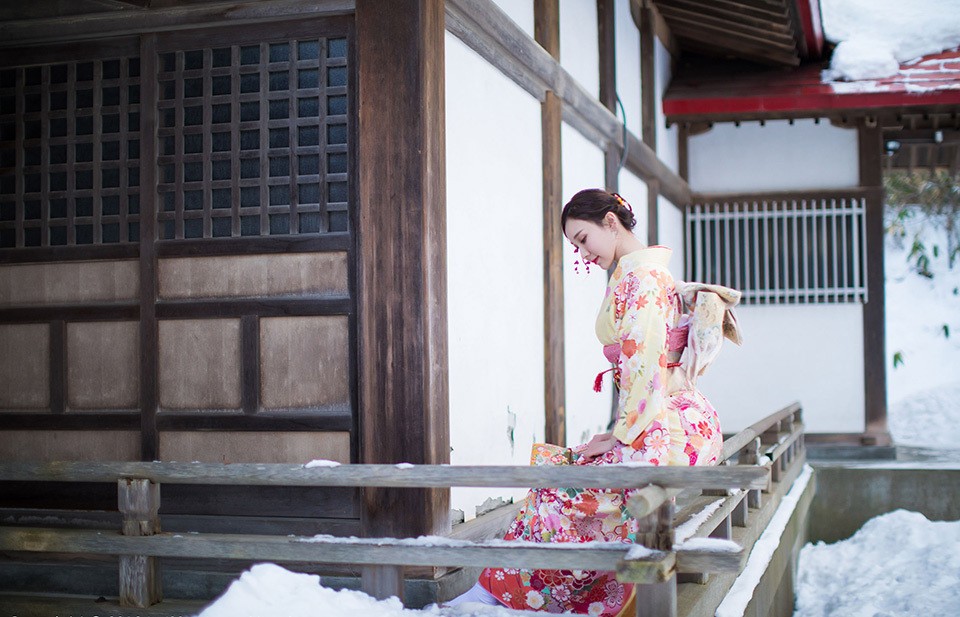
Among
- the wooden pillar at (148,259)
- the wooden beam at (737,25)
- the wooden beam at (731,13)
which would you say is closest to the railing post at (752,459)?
the wooden pillar at (148,259)

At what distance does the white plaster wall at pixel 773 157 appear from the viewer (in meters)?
11.0

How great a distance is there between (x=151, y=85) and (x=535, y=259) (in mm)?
2319

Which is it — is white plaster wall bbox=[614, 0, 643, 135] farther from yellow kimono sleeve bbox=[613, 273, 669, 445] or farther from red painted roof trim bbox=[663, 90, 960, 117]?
yellow kimono sleeve bbox=[613, 273, 669, 445]

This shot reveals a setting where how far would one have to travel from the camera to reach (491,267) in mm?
5281

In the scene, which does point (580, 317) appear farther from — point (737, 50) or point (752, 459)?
point (737, 50)

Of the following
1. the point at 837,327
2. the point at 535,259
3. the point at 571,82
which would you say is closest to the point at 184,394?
the point at 535,259

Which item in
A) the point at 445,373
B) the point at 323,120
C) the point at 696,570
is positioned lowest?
the point at 696,570

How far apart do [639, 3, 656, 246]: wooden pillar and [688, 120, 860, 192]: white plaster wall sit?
1.78 meters

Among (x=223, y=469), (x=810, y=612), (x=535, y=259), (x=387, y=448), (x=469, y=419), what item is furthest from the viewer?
(x=810, y=612)

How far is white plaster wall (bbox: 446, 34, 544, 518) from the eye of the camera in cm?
476

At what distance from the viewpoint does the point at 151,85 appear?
475 cm

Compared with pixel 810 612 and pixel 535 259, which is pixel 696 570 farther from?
pixel 810 612

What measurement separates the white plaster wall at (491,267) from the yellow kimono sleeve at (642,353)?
1.16 metres

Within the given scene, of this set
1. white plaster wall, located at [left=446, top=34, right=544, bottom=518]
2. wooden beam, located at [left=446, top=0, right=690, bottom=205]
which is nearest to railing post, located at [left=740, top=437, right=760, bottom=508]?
white plaster wall, located at [left=446, top=34, right=544, bottom=518]
